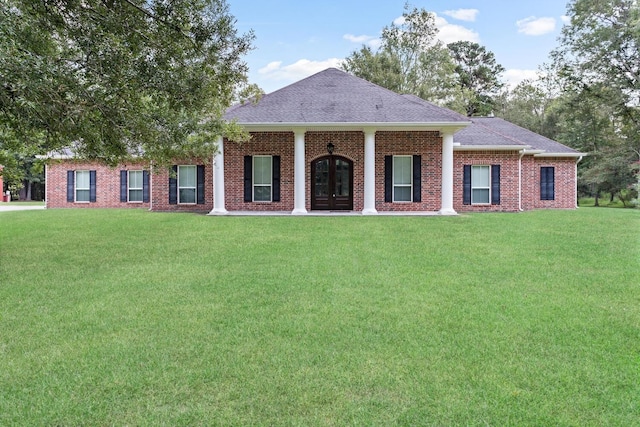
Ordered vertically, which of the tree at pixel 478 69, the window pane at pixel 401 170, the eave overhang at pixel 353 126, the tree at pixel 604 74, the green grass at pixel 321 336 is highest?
the tree at pixel 478 69

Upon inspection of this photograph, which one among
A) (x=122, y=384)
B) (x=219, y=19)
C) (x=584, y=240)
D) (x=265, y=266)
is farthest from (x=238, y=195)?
(x=122, y=384)

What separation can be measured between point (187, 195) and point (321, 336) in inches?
598

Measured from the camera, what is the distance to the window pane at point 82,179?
803 inches

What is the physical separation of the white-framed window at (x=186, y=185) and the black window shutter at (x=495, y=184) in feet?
40.1

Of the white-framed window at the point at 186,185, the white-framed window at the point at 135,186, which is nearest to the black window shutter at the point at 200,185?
the white-framed window at the point at 186,185

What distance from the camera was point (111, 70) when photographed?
274 inches

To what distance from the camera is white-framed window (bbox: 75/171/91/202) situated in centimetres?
2041

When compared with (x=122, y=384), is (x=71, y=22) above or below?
above

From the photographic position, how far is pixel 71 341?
156 inches

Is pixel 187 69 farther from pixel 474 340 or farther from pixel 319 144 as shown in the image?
pixel 319 144

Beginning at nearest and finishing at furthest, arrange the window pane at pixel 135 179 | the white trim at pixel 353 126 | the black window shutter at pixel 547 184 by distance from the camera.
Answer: the white trim at pixel 353 126, the window pane at pixel 135 179, the black window shutter at pixel 547 184

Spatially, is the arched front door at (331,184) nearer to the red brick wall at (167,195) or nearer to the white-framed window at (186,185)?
the red brick wall at (167,195)

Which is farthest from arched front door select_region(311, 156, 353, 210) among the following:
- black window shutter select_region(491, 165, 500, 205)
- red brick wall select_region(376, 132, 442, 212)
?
black window shutter select_region(491, 165, 500, 205)

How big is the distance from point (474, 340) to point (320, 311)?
1630 millimetres
